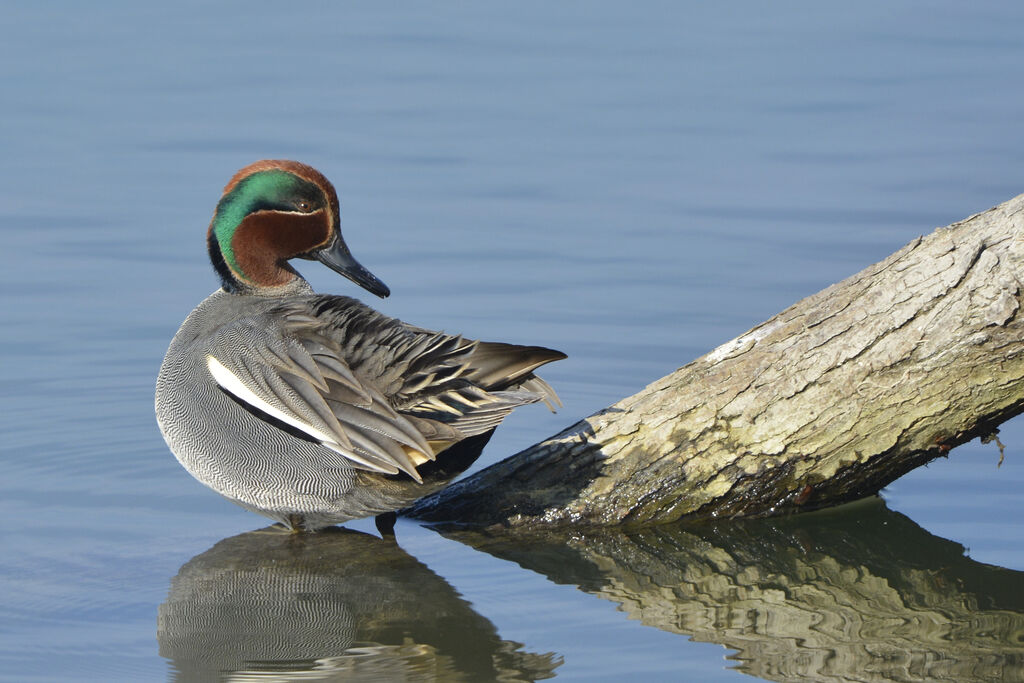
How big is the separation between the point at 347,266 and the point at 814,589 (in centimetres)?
225

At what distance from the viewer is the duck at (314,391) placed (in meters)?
5.21

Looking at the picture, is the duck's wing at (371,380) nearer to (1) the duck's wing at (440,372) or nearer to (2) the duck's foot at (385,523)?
(1) the duck's wing at (440,372)

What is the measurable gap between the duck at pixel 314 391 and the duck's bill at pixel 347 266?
0.13 m

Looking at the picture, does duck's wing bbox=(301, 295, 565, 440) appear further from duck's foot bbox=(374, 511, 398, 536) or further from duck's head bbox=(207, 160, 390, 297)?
duck's foot bbox=(374, 511, 398, 536)

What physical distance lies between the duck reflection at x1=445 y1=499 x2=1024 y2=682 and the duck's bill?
41.4 inches

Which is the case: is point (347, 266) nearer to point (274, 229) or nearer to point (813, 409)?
point (274, 229)

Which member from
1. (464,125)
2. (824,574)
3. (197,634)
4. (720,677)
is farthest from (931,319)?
(464,125)

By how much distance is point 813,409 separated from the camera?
5.59m

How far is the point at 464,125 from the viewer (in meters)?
10.6

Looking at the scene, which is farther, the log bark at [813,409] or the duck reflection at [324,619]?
the log bark at [813,409]

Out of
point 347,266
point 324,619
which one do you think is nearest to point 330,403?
point 324,619

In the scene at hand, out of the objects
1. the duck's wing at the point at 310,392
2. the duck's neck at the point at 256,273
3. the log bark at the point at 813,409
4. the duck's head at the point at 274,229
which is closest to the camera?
the duck's wing at the point at 310,392

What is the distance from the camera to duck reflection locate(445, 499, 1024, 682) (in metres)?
4.73

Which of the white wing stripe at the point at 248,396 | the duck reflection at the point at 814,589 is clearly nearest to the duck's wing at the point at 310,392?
the white wing stripe at the point at 248,396
